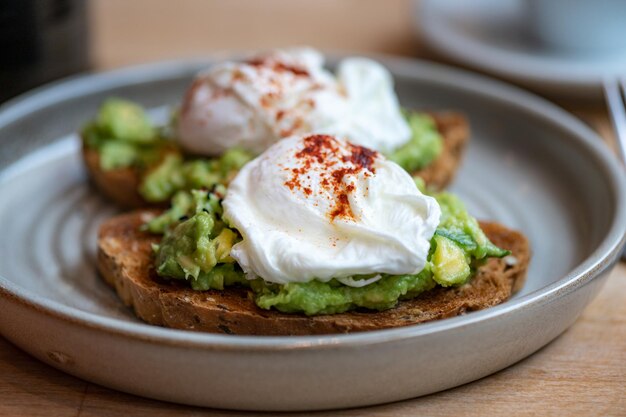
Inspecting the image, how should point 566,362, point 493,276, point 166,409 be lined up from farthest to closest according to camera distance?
point 493,276
point 566,362
point 166,409

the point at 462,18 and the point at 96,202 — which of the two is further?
the point at 462,18

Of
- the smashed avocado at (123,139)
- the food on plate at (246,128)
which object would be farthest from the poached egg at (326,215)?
the smashed avocado at (123,139)

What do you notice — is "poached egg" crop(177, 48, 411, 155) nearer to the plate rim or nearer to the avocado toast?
the avocado toast

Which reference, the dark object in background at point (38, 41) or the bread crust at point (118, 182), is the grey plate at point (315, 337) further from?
the dark object in background at point (38, 41)

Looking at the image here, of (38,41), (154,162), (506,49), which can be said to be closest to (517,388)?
(154,162)

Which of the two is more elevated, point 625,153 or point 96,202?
point 625,153

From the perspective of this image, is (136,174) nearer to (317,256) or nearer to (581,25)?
(317,256)

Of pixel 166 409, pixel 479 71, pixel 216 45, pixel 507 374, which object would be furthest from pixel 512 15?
pixel 166 409

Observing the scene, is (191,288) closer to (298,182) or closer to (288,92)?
(298,182)
